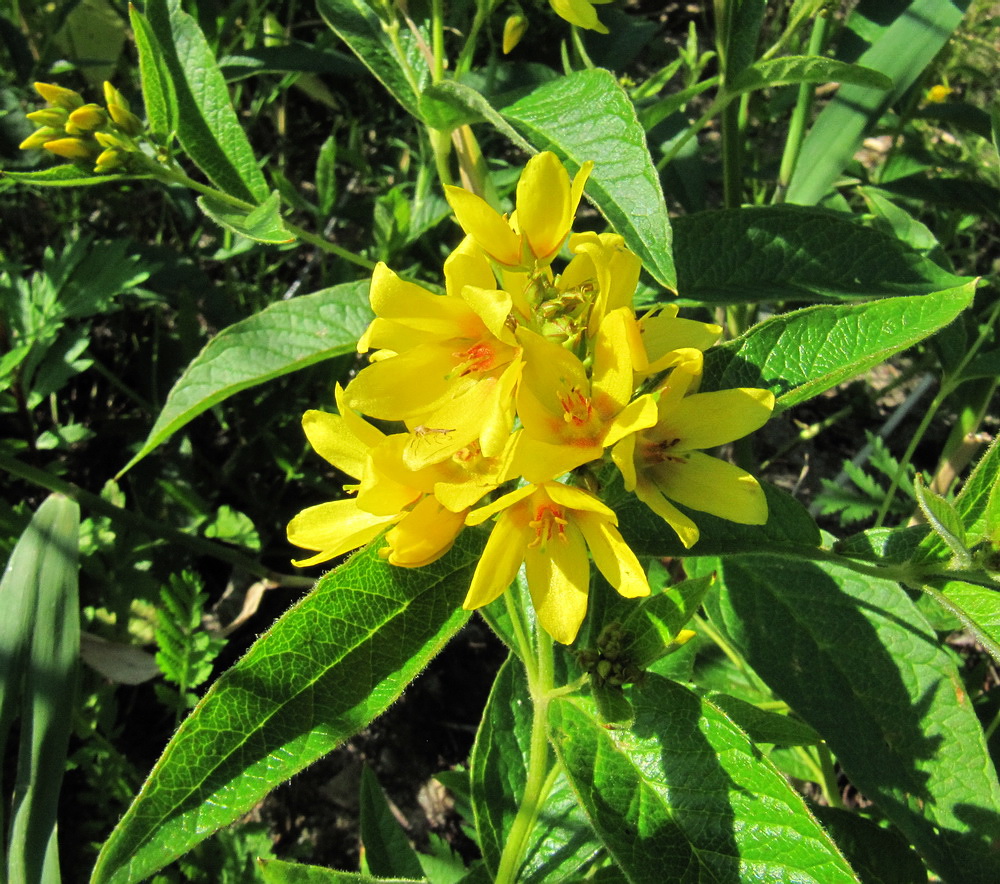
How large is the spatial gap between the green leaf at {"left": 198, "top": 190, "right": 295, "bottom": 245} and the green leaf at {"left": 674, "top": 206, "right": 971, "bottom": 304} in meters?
0.71

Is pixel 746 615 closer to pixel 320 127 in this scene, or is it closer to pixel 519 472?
pixel 519 472

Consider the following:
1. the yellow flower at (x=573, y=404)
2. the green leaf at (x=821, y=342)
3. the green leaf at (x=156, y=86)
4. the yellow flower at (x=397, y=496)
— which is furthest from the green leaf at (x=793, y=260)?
the green leaf at (x=156, y=86)

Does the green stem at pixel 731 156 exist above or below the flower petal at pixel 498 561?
above

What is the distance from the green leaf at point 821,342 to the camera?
1.04 m

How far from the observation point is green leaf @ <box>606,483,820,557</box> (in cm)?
113

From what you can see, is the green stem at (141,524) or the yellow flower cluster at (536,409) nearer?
the yellow flower cluster at (536,409)

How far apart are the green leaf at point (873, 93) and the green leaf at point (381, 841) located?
154 cm

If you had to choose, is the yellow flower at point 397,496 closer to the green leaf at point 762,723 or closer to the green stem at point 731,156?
the green leaf at point 762,723

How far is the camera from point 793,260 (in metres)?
1.51

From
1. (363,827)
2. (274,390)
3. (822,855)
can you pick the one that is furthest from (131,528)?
(822,855)

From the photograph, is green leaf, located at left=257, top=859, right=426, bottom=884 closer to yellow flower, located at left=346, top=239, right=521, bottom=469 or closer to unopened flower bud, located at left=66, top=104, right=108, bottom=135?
yellow flower, located at left=346, top=239, right=521, bottom=469

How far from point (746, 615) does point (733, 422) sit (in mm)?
660

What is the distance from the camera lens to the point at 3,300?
212 centimetres

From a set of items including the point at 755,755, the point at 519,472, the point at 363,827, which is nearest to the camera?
the point at 519,472
